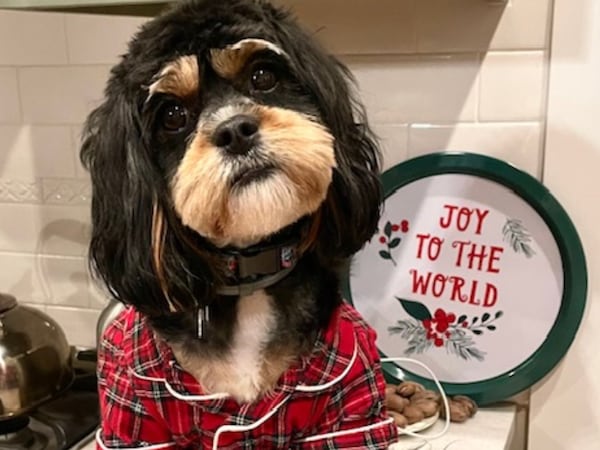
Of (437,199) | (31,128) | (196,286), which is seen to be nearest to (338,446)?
(196,286)

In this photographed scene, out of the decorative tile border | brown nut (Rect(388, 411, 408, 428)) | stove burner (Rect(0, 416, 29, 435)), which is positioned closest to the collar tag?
brown nut (Rect(388, 411, 408, 428))

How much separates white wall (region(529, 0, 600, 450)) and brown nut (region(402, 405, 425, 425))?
201mm

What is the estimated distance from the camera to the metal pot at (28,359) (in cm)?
112

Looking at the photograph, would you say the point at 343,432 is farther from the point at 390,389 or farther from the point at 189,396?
the point at 390,389

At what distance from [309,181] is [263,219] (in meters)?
0.06

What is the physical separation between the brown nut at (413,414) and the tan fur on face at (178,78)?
0.61 m

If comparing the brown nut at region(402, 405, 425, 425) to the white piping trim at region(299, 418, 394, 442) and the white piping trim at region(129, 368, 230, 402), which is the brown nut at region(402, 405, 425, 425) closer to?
the white piping trim at region(299, 418, 394, 442)

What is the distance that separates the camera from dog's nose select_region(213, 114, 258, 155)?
0.70 meters

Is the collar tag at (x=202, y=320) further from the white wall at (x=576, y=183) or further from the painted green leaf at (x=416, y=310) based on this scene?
the white wall at (x=576, y=183)

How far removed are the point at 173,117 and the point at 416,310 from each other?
0.60 meters

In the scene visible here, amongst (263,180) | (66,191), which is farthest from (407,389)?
(66,191)

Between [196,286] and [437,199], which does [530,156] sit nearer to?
[437,199]

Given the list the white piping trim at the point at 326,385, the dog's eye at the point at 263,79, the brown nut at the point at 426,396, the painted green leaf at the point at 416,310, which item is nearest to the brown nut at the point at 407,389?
the brown nut at the point at 426,396

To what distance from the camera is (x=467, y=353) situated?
3.91ft
